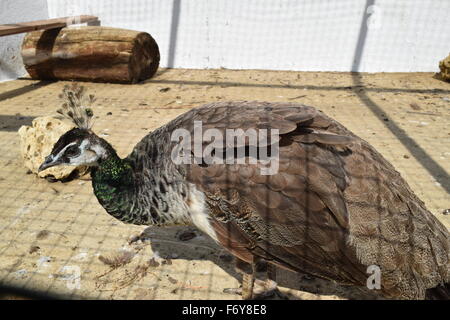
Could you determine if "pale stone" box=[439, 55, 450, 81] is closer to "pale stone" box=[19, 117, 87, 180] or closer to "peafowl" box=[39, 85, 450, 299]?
"peafowl" box=[39, 85, 450, 299]

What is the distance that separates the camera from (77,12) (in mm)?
7195

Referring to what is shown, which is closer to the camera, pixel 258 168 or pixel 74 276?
pixel 258 168

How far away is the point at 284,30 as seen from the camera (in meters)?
6.93

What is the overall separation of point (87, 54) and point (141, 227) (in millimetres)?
4051

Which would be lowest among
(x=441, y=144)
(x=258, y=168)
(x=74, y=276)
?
(x=74, y=276)

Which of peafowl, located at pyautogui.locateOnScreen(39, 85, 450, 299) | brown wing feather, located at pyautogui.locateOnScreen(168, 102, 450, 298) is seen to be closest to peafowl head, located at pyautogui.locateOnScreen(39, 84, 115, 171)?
peafowl, located at pyautogui.locateOnScreen(39, 85, 450, 299)

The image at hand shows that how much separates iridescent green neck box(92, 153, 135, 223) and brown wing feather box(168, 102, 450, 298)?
1.49 feet

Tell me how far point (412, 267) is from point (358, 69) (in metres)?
5.76

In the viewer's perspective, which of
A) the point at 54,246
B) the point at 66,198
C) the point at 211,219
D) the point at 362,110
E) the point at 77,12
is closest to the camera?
the point at 211,219

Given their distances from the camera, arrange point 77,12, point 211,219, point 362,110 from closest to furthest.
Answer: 1. point 211,219
2. point 362,110
3. point 77,12

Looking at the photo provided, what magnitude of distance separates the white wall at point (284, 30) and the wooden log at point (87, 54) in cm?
71

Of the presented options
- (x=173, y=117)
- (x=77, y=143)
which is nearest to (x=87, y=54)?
(x=173, y=117)
